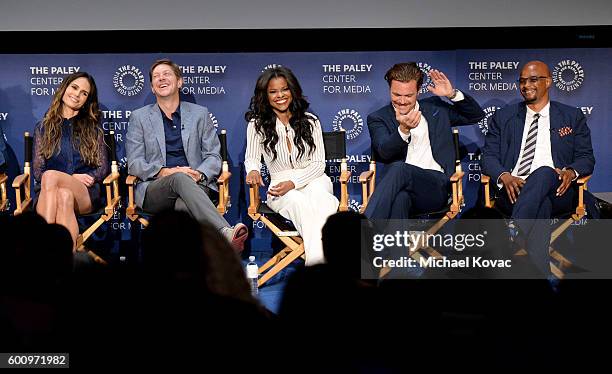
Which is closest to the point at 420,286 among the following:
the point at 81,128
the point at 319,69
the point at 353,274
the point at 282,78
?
the point at 353,274

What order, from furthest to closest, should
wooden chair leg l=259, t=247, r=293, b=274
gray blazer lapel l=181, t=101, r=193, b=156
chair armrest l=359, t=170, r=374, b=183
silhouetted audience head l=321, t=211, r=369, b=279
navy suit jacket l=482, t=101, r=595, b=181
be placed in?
1. gray blazer lapel l=181, t=101, r=193, b=156
2. navy suit jacket l=482, t=101, r=595, b=181
3. chair armrest l=359, t=170, r=374, b=183
4. wooden chair leg l=259, t=247, r=293, b=274
5. silhouetted audience head l=321, t=211, r=369, b=279

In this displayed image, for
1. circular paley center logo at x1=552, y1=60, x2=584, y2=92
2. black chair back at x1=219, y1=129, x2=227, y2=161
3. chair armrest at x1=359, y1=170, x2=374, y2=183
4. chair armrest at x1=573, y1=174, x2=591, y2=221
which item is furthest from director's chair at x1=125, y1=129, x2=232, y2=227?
circular paley center logo at x1=552, y1=60, x2=584, y2=92

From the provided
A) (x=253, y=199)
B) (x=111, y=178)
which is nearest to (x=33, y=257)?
(x=253, y=199)

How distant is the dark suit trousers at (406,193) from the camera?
4.89m

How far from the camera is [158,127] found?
544 cm

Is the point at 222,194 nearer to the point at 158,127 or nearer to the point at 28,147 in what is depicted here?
the point at 158,127

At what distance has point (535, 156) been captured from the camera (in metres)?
5.42

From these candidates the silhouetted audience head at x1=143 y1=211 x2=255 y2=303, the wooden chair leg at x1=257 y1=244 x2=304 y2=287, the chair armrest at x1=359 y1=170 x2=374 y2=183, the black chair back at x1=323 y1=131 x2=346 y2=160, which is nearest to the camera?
the silhouetted audience head at x1=143 y1=211 x2=255 y2=303

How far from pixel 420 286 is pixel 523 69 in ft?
11.3

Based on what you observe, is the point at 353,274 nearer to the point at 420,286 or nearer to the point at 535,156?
the point at 420,286

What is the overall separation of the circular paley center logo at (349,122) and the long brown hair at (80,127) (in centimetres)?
164

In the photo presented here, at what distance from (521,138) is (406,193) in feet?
3.05

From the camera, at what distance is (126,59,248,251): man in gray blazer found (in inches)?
207

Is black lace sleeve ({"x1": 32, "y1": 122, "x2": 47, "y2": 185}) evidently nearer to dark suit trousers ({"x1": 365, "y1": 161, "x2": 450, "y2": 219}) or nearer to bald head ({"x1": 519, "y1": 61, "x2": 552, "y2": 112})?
dark suit trousers ({"x1": 365, "y1": 161, "x2": 450, "y2": 219})
